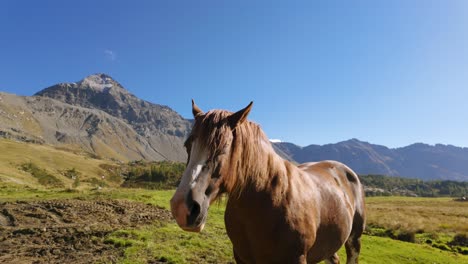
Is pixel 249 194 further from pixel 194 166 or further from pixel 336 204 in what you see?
pixel 336 204

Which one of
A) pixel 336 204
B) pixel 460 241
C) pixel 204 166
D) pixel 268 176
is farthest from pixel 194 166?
pixel 460 241

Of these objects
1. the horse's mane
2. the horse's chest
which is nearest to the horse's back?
the horse's chest

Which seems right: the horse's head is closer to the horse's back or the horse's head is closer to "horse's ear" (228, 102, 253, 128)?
"horse's ear" (228, 102, 253, 128)

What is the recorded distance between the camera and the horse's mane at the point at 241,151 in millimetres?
2840

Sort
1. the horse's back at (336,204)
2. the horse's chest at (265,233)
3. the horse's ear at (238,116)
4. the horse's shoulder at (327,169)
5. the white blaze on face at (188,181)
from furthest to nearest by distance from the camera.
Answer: the horse's shoulder at (327,169) → the horse's back at (336,204) → the horse's chest at (265,233) → the horse's ear at (238,116) → the white blaze on face at (188,181)

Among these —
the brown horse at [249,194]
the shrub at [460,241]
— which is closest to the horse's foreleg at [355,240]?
the brown horse at [249,194]

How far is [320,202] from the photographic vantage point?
13.8 feet

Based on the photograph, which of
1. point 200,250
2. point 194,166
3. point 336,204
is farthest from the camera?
point 200,250

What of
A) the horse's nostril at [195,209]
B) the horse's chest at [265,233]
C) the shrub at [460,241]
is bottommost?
the shrub at [460,241]

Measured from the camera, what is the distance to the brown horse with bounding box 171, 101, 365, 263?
2.61 metres

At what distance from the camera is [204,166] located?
2.69 meters

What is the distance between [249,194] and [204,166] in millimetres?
744

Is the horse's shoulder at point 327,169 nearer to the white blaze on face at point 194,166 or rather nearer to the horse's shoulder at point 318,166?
the horse's shoulder at point 318,166

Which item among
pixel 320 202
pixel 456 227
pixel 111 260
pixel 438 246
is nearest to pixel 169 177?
pixel 456 227
